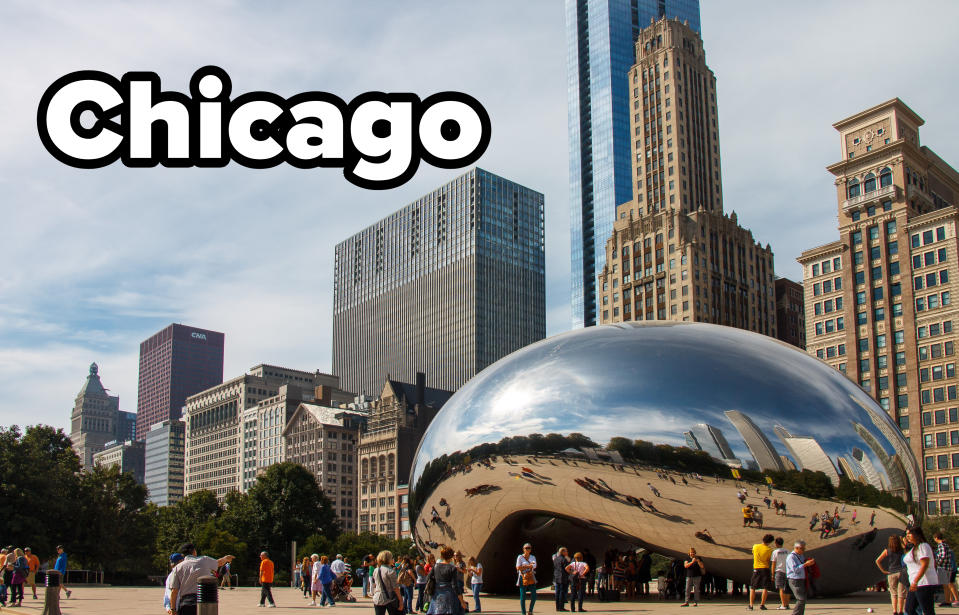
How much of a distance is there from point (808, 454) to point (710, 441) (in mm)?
2056

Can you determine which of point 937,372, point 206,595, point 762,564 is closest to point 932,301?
point 937,372

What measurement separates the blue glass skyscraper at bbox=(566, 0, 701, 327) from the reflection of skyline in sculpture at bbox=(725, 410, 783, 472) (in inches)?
6176

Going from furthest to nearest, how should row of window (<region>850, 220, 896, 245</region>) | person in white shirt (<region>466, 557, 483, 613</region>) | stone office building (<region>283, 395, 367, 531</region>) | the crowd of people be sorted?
1. stone office building (<region>283, 395, 367, 531</region>)
2. row of window (<region>850, 220, 896, 245</region>)
3. the crowd of people
4. person in white shirt (<region>466, 557, 483, 613</region>)

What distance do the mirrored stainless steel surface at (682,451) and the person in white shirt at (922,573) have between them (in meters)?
4.57

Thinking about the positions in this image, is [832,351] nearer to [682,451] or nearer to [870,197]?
[870,197]

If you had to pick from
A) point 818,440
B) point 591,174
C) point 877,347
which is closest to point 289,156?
point 818,440

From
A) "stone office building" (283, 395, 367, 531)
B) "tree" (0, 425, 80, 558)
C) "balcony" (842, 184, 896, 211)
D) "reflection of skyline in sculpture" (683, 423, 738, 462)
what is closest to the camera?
"reflection of skyline in sculpture" (683, 423, 738, 462)

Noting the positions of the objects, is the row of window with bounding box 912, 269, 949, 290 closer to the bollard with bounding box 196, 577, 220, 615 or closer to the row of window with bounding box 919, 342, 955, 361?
the row of window with bounding box 919, 342, 955, 361

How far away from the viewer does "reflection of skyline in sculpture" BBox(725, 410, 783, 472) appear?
709 inches

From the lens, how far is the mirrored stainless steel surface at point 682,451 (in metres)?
18.2

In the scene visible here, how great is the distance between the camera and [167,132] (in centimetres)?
1680

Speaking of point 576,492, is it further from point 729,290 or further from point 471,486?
point 729,290

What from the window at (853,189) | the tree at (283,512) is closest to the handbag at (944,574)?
the tree at (283,512)

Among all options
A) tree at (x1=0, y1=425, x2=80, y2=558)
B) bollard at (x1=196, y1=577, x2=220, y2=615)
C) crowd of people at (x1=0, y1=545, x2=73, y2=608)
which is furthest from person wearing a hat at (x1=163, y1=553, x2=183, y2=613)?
tree at (x1=0, y1=425, x2=80, y2=558)
